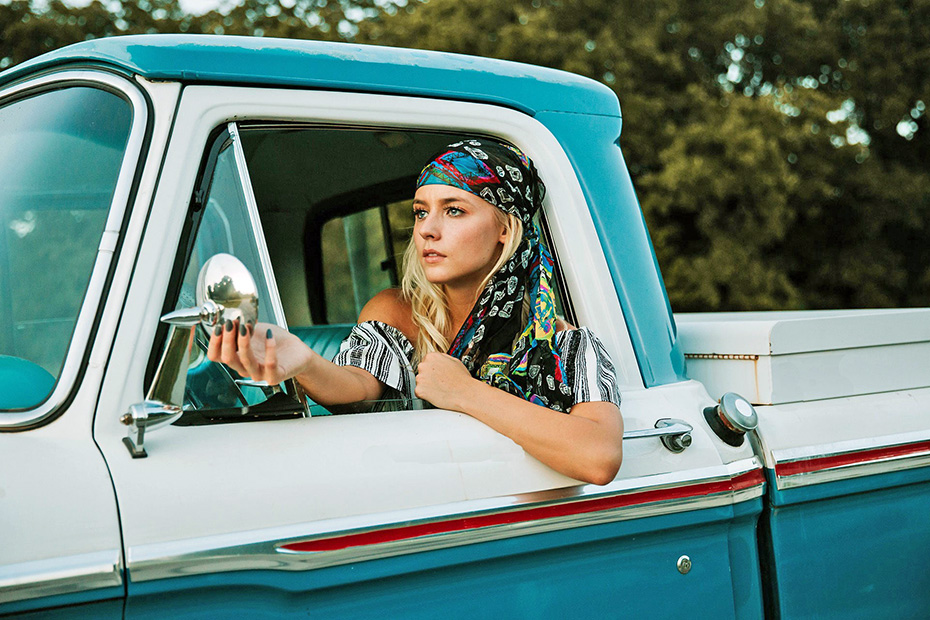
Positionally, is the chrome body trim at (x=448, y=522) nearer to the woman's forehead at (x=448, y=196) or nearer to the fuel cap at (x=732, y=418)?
the fuel cap at (x=732, y=418)

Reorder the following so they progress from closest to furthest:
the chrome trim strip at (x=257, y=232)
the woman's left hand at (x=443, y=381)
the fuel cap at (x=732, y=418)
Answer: the chrome trim strip at (x=257, y=232) < the woman's left hand at (x=443, y=381) < the fuel cap at (x=732, y=418)

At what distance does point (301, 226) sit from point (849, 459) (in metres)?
2.06

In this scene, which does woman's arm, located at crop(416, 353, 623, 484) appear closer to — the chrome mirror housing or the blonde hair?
the blonde hair

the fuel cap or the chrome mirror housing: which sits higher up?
the chrome mirror housing

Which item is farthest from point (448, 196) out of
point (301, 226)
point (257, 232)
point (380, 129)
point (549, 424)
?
point (301, 226)

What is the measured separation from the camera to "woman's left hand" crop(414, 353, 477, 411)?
1.75 m

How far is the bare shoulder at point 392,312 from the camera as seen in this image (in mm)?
2096

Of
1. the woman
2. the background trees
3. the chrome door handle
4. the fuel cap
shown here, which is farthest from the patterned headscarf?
A: the background trees

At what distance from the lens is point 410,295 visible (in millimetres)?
2154

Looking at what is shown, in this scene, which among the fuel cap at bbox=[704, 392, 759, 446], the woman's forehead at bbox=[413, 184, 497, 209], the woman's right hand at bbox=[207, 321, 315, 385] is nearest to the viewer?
the woman's right hand at bbox=[207, 321, 315, 385]

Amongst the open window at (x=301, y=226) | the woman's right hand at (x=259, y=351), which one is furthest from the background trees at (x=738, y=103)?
the woman's right hand at (x=259, y=351)

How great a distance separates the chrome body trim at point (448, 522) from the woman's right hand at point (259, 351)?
0.85 feet

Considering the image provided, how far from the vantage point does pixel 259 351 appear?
145cm

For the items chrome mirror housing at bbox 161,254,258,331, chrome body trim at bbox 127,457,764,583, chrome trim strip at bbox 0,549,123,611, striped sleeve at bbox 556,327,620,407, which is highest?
chrome mirror housing at bbox 161,254,258,331
